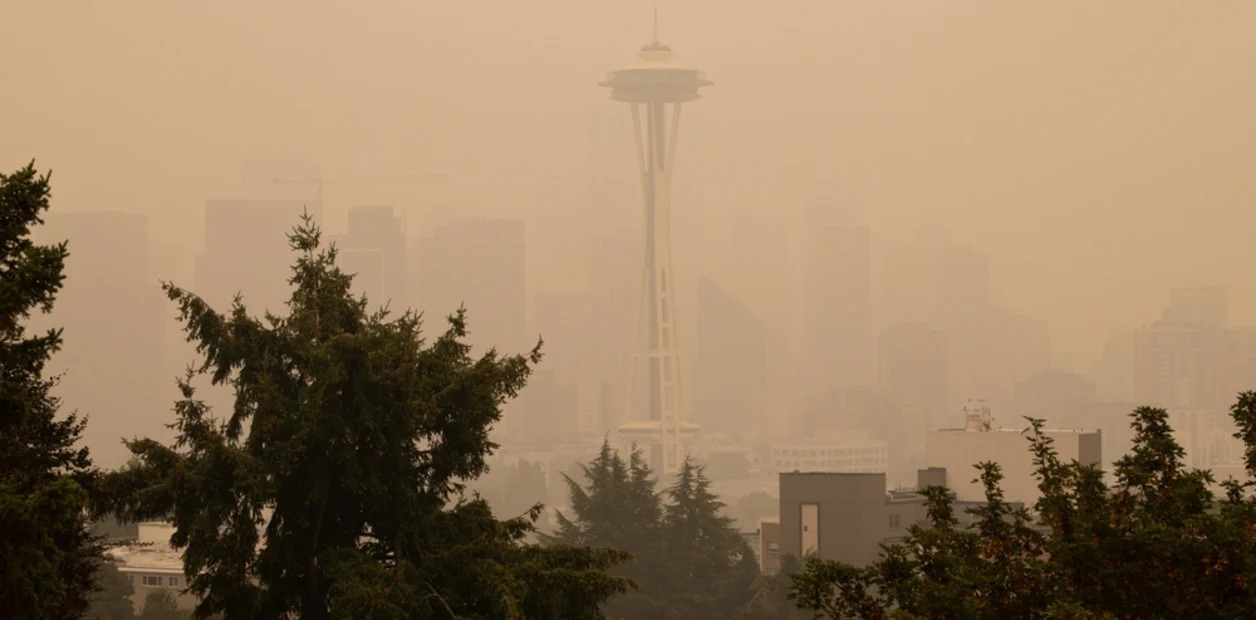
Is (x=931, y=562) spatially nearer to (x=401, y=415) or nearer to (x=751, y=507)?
(x=401, y=415)

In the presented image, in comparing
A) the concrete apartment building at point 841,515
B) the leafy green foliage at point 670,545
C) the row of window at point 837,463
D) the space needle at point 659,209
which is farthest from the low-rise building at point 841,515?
the row of window at point 837,463

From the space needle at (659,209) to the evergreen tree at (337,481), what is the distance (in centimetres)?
11429

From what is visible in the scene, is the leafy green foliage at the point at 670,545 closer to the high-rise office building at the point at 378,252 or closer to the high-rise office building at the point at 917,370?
the high-rise office building at the point at 378,252

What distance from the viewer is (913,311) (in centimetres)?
18362

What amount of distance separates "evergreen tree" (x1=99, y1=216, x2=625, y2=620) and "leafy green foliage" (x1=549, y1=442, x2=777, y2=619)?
81.5 feet

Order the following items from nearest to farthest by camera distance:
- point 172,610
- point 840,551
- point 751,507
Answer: point 172,610 < point 840,551 < point 751,507

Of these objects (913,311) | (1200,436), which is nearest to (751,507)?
(1200,436)

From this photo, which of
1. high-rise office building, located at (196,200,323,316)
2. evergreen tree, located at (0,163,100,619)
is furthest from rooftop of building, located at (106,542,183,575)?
Answer: high-rise office building, located at (196,200,323,316)

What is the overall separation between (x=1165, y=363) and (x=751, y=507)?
137 ft

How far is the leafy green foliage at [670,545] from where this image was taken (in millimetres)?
40991

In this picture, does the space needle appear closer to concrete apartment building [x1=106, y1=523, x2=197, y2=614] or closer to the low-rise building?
the low-rise building

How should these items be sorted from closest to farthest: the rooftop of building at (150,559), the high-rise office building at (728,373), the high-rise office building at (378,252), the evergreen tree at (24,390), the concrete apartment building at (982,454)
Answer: the evergreen tree at (24,390)
the rooftop of building at (150,559)
the concrete apartment building at (982,454)
the high-rise office building at (378,252)
the high-rise office building at (728,373)

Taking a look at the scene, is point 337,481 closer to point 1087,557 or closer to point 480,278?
point 1087,557

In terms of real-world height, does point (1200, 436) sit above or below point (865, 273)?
below
